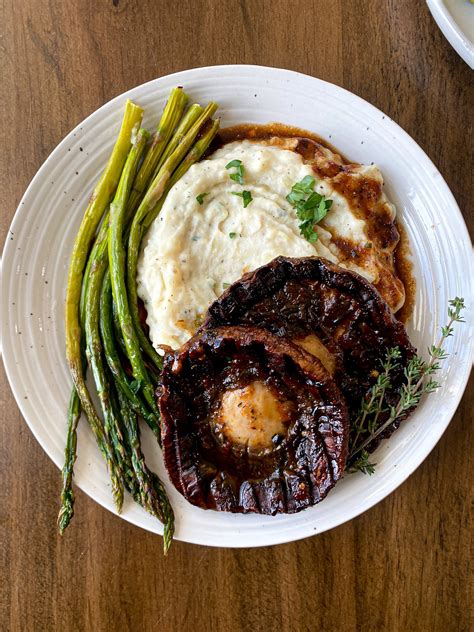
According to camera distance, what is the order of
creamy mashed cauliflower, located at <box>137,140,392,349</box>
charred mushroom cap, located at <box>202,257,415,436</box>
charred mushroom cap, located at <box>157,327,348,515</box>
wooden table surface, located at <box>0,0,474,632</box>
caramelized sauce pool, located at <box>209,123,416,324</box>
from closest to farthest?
charred mushroom cap, located at <box>157,327,348,515</box>, charred mushroom cap, located at <box>202,257,415,436</box>, creamy mashed cauliflower, located at <box>137,140,392,349</box>, caramelized sauce pool, located at <box>209,123,416,324</box>, wooden table surface, located at <box>0,0,474,632</box>

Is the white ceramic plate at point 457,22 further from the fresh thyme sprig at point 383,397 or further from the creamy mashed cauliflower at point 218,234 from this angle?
the fresh thyme sprig at point 383,397

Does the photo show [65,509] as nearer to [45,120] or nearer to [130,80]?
[45,120]

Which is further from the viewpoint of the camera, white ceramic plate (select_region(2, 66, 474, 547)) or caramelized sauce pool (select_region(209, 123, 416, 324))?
caramelized sauce pool (select_region(209, 123, 416, 324))

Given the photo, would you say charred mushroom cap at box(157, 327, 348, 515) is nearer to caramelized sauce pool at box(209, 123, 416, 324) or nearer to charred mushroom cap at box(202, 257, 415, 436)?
charred mushroom cap at box(202, 257, 415, 436)

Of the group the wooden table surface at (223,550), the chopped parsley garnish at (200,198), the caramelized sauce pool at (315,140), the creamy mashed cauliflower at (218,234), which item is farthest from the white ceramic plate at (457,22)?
the chopped parsley garnish at (200,198)

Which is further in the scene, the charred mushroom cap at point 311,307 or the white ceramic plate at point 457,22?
the white ceramic plate at point 457,22

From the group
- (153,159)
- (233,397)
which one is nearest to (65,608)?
(233,397)

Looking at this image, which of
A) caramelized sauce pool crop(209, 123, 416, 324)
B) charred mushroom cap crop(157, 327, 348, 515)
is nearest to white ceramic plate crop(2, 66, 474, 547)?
caramelized sauce pool crop(209, 123, 416, 324)
